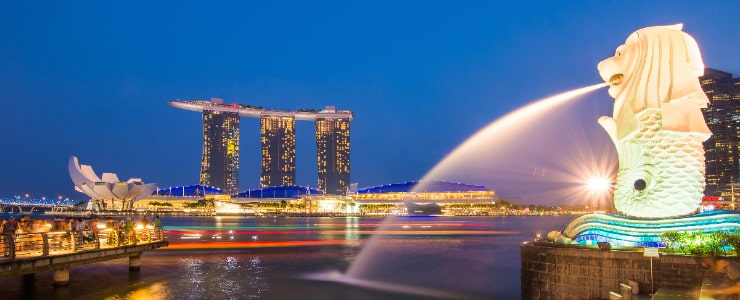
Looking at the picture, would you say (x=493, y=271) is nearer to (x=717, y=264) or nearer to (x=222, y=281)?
(x=222, y=281)

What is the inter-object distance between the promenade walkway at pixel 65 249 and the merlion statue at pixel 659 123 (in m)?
16.1

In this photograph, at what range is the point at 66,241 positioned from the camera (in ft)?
66.8

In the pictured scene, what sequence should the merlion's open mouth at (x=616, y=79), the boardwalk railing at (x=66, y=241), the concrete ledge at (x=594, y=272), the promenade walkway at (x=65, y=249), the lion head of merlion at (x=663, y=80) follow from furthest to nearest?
the merlion's open mouth at (x=616, y=79), the boardwalk railing at (x=66, y=241), the promenade walkway at (x=65, y=249), the lion head of merlion at (x=663, y=80), the concrete ledge at (x=594, y=272)

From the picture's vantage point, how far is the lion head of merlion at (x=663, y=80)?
16188mm

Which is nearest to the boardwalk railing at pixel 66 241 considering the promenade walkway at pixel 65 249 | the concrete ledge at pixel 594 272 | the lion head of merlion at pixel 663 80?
the promenade walkway at pixel 65 249

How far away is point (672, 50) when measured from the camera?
16641 millimetres

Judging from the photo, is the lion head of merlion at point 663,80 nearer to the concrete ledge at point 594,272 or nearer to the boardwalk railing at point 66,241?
the concrete ledge at point 594,272

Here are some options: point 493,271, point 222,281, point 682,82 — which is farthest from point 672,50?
point 222,281

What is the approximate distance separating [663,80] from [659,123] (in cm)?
118

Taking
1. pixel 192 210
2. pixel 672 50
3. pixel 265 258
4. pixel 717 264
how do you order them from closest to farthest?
pixel 717 264
pixel 672 50
pixel 265 258
pixel 192 210

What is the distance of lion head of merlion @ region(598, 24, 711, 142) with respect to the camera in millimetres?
16188

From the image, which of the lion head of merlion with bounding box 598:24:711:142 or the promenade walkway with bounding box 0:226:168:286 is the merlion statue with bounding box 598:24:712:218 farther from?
the promenade walkway with bounding box 0:226:168:286

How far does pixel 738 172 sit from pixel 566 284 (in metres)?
124

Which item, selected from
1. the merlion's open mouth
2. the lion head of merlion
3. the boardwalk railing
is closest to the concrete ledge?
the lion head of merlion
